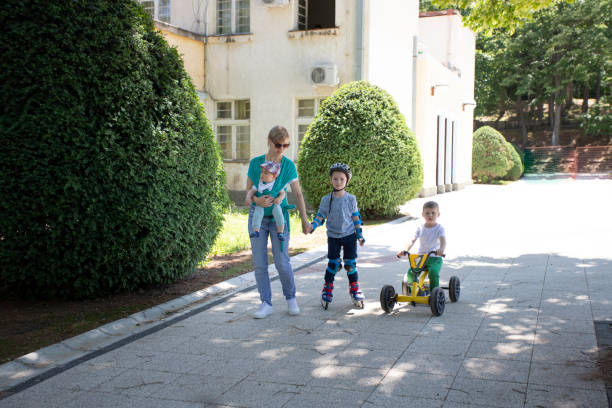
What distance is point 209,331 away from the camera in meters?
5.42

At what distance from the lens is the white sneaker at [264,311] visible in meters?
5.83

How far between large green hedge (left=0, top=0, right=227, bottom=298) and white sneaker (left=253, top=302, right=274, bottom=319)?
1284mm

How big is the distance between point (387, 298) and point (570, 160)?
4095 centimetres

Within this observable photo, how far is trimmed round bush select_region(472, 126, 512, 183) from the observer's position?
31.8 metres

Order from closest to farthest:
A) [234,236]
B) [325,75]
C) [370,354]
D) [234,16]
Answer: [370,354] < [234,236] < [325,75] < [234,16]

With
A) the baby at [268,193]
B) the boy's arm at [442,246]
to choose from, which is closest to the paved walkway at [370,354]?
the boy's arm at [442,246]

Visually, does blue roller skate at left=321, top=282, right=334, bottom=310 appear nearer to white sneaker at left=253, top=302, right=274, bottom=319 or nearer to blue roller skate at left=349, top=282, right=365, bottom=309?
blue roller skate at left=349, top=282, right=365, bottom=309

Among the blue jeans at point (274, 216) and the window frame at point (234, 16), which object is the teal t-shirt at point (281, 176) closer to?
the blue jeans at point (274, 216)

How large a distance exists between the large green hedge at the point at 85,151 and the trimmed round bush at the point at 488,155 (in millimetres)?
27895

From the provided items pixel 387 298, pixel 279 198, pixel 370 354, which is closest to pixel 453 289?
pixel 387 298

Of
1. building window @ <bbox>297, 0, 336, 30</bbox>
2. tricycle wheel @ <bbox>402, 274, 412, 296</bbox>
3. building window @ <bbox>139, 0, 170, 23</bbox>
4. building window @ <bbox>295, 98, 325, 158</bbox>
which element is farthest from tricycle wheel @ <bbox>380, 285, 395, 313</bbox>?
building window @ <bbox>139, 0, 170, 23</bbox>

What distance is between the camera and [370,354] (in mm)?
4633

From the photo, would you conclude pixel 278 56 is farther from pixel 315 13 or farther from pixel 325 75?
pixel 315 13

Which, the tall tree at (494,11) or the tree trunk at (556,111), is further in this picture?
the tree trunk at (556,111)
